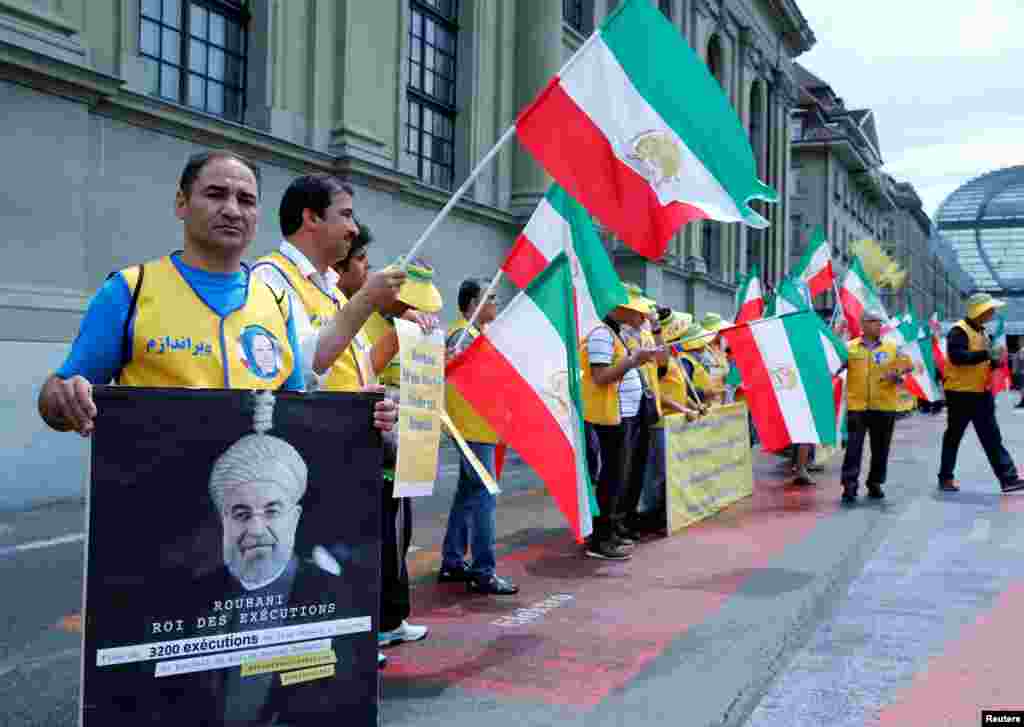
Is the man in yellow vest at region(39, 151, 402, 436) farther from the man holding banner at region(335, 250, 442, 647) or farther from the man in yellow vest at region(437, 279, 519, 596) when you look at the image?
the man in yellow vest at region(437, 279, 519, 596)

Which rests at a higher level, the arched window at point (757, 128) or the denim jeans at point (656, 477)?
the arched window at point (757, 128)

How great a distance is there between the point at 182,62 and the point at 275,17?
1481mm

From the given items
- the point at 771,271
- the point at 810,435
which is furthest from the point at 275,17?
the point at 771,271

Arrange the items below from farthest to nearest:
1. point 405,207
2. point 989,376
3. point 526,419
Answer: point 405,207
point 989,376
point 526,419

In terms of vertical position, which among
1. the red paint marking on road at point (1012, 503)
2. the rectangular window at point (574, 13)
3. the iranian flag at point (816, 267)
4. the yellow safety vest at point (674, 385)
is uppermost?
the rectangular window at point (574, 13)

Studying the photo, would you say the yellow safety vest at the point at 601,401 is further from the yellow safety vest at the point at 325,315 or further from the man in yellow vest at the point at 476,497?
the yellow safety vest at the point at 325,315

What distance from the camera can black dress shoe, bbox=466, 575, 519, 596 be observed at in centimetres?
565

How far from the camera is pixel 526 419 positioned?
5.30 m

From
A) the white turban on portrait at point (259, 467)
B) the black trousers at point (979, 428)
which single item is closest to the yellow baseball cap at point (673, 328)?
the black trousers at point (979, 428)

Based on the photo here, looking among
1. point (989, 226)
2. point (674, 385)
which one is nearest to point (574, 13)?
point (674, 385)

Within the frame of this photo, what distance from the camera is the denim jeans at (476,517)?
5.54m

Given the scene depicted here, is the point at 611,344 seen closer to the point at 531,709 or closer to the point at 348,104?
the point at 531,709

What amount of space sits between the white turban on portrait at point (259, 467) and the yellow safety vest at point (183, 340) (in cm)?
19

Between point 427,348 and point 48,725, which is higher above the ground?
point 427,348
